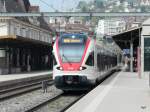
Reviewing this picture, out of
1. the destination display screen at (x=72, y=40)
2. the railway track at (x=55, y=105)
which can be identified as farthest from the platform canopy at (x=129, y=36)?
the railway track at (x=55, y=105)

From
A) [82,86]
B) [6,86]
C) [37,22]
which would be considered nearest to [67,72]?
[82,86]

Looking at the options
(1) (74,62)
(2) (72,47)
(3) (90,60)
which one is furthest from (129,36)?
(1) (74,62)

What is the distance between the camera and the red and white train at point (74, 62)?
69.9 ft

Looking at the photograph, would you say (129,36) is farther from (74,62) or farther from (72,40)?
(74,62)

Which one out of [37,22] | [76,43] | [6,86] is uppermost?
[37,22]

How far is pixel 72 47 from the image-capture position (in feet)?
71.8

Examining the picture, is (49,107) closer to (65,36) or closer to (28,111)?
(28,111)

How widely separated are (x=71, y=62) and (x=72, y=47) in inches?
31.3

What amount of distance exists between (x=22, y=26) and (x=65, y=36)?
164ft

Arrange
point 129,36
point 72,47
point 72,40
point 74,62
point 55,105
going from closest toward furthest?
1. point 55,105
2. point 74,62
3. point 72,47
4. point 72,40
5. point 129,36

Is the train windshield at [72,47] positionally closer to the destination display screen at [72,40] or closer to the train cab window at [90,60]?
the destination display screen at [72,40]

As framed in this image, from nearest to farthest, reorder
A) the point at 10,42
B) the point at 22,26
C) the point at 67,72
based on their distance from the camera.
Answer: the point at 67,72, the point at 10,42, the point at 22,26

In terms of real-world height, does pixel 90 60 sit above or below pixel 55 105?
above

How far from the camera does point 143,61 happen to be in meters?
31.4
